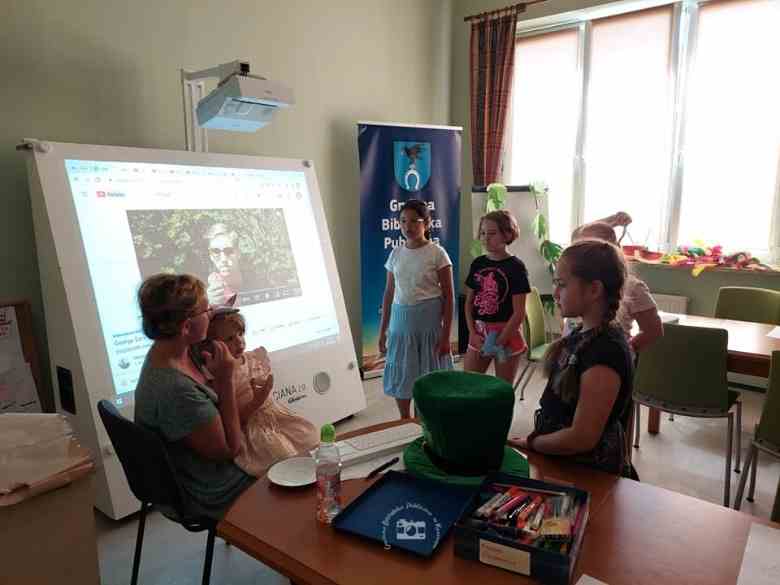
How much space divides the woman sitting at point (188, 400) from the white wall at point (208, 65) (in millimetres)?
1314

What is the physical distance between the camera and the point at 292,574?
3.27ft

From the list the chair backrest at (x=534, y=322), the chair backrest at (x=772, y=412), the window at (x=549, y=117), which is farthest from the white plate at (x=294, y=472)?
the window at (x=549, y=117)

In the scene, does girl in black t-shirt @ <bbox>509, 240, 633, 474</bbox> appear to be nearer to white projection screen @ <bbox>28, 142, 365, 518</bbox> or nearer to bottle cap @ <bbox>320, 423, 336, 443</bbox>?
bottle cap @ <bbox>320, 423, 336, 443</bbox>

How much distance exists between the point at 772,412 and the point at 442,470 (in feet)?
5.31

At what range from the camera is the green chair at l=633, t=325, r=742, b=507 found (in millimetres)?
2422

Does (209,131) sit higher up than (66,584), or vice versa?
(209,131)

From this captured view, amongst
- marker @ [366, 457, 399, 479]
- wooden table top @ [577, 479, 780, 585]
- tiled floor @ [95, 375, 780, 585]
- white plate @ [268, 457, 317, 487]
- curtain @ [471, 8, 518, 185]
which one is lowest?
tiled floor @ [95, 375, 780, 585]

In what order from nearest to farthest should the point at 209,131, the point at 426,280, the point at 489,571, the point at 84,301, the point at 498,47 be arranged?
the point at 489,571 → the point at 84,301 → the point at 426,280 → the point at 209,131 → the point at 498,47

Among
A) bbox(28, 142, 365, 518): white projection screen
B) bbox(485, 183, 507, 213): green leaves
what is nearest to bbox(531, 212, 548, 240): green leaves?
bbox(485, 183, 507, 213): green leaves

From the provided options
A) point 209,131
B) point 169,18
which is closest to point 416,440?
point 209,131

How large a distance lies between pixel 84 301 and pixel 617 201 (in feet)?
12.9

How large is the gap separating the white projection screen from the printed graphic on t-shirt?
98 cm

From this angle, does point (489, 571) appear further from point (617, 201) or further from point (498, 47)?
point (498, 47)

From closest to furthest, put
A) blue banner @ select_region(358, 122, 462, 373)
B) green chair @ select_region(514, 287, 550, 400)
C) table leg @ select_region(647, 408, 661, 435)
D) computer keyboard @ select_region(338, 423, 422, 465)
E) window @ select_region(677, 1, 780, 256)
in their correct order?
computer keyboard @ select_region(338, 423, 422, 465) → table leg @ select_region(647, 408, 661, 435) → green chair @ select_region(514, 287, 550, 400) → window @ select_region(677, 1, 780, 256) → blue banner @ select_region(358, 122, 462, 373)
